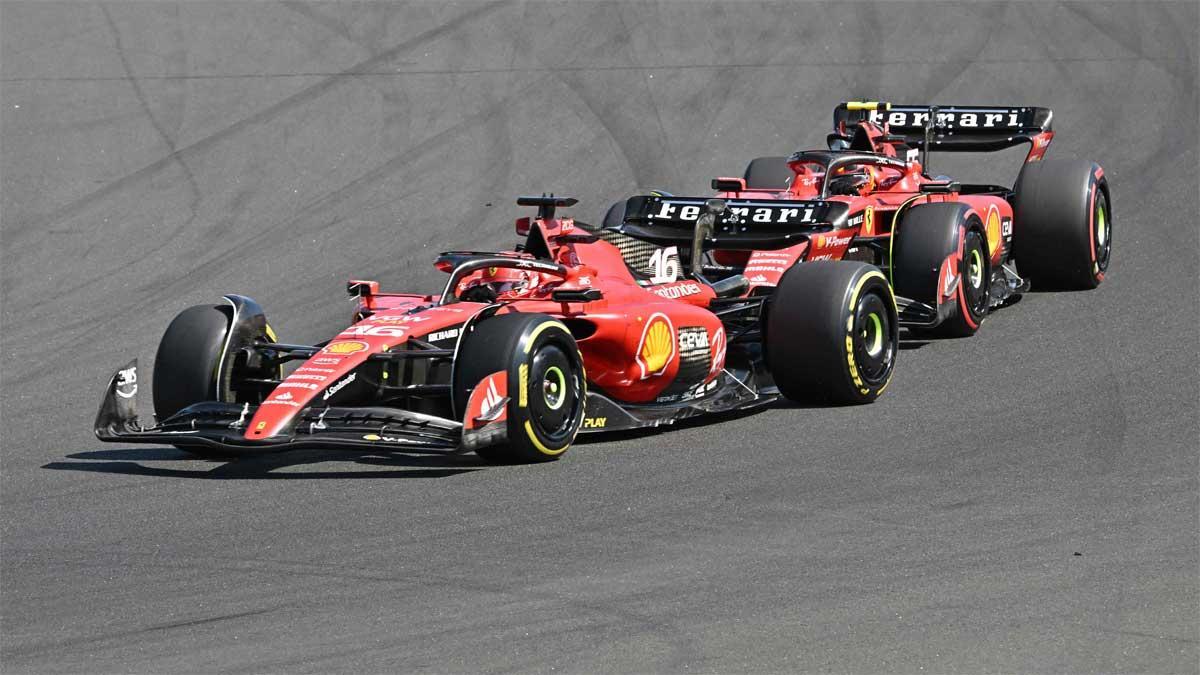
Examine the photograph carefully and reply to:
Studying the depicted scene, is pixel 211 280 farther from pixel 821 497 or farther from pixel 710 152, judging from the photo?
pixel 821 497

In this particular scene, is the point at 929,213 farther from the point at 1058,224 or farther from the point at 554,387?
the point at 554,387

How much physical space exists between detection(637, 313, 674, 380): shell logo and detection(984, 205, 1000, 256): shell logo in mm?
4457

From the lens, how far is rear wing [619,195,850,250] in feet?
45.7

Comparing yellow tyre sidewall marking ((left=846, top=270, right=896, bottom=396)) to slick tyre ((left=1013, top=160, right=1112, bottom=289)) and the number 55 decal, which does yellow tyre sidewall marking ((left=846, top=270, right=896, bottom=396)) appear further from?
slick tyre ((left=1013, top=160, right=1112, bottom=289))

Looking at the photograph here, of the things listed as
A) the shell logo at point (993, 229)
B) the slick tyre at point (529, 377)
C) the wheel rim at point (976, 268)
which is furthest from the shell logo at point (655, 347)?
the shell logo at point (993, 229)

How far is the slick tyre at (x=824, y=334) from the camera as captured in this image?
38.9ft

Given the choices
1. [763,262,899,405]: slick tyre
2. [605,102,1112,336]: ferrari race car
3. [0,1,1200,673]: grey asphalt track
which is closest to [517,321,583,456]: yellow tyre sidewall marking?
[0,1,1200,673]: grey asphalt track

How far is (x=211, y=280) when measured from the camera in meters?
16.5

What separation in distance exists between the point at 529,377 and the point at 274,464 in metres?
1.71

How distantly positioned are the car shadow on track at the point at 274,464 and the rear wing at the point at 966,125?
7.52 m

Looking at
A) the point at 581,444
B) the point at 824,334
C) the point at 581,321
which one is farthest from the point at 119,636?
the point at 824,334

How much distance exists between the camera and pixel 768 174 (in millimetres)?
17406

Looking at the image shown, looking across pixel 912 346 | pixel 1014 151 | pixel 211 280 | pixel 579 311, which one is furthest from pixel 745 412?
pixel 1014 151

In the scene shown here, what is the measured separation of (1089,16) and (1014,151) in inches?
157
